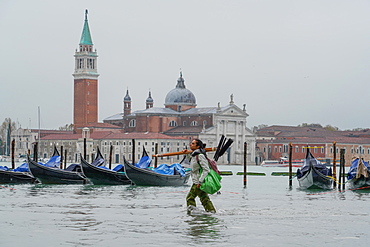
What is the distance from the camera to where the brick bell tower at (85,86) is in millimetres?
86062

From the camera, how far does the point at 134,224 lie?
33.4ft

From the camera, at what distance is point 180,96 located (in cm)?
9012

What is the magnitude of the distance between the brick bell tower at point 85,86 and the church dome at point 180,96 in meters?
8.94

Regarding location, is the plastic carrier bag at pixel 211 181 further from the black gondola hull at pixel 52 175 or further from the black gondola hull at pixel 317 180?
the black gondola hull at pixel 52 175

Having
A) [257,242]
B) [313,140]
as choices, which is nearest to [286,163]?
[313,140]

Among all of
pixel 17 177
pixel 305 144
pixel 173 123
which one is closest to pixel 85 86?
pixel 173 123

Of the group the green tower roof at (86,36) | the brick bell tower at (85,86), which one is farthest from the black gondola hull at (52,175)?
the green tower roof at (86,36)

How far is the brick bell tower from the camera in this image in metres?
86.1

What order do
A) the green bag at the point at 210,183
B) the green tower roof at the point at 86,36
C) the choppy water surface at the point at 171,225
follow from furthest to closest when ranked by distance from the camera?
1. the green tower roof at the point at 86,36
2. the green bag at the point at 210,183
3. the choppy water surface at the point at 171,225

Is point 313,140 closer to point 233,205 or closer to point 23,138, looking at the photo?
point 23,138

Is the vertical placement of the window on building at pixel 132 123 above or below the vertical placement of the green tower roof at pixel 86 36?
below

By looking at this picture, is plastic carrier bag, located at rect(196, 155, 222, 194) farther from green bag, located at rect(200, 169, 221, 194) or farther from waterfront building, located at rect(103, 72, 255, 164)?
waterfront building, located at rect(103, 72, 255, 164)

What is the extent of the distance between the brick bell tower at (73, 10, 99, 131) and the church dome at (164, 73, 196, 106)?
894 cm

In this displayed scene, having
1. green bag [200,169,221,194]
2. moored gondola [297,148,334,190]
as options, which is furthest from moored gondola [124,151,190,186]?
green bag [200,169,221,194]
